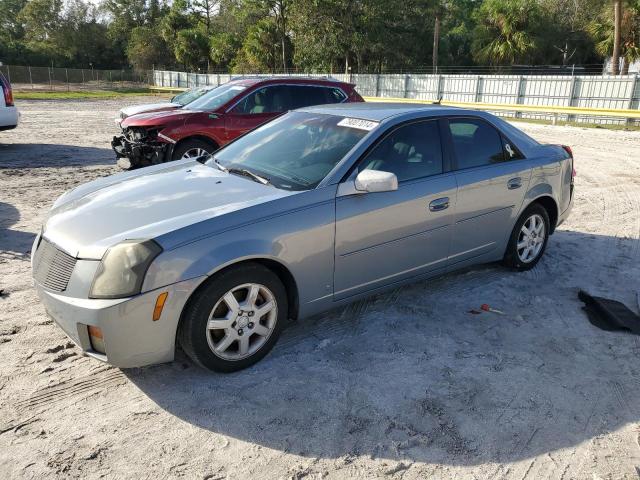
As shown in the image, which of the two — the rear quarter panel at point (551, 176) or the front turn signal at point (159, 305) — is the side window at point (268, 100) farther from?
the front turn signal at point (159, 305)

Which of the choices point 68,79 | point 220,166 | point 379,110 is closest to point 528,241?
A: point 379,110

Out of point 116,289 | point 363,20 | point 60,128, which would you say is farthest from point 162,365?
point 363,20

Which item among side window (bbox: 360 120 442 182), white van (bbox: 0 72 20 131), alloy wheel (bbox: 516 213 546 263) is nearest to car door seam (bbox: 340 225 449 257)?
side window (bbox: 360 120 442 182)

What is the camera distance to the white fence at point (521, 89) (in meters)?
20.5

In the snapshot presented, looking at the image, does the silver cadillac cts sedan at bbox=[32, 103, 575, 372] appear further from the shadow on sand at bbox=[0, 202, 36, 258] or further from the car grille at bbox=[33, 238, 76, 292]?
the shadow on sand at bbox=[0, 202, 36, 258]

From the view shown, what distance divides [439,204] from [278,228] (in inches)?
59.2

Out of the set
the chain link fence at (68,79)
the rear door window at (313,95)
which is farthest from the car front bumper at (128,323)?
the chain link fence at (68,79)

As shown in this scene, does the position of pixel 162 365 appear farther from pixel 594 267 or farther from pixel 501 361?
pixel 594 267

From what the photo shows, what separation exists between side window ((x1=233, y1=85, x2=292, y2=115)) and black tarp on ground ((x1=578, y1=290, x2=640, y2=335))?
6.25 m

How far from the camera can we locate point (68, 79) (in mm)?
48562

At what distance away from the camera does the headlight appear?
2964mm

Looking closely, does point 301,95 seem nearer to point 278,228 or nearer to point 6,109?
point 278,228

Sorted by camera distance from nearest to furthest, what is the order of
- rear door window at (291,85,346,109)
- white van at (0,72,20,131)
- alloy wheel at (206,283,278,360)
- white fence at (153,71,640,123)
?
alloy wheel at (206,283,278,360) → rear door window at (291,85,346,109) → white van at (0,72,20,131) → white fence at (153,71,640,123)

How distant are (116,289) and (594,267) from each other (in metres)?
4.66
